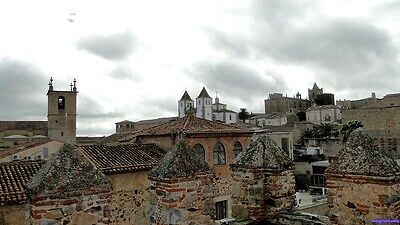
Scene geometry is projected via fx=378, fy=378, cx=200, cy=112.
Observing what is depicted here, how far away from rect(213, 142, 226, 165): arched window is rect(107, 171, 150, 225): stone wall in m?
5.00

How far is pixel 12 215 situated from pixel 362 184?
1251 cm

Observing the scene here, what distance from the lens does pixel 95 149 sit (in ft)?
57.5

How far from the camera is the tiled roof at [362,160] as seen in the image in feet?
14.3

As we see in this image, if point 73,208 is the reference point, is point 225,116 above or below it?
above

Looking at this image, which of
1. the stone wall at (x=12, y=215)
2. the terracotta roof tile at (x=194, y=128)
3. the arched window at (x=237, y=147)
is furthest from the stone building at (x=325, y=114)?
the stone wall at (x=12, y=215)

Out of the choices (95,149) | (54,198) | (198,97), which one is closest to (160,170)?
(54,198)

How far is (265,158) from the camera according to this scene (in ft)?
18.6

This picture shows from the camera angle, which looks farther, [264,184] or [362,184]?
[264,184]

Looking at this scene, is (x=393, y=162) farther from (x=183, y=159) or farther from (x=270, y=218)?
(x=183, y=159)

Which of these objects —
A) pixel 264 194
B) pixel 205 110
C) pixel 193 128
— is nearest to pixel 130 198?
pixel 193 128

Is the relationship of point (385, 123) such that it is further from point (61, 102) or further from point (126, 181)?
point (61, 102)

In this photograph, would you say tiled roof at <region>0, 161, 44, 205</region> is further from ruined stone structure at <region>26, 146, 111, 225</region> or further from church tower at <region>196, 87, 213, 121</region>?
church tower at <region>196, 87, 213, 121</region>

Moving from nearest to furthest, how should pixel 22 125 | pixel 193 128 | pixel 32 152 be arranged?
pixel 193 128
pixel 32 152
pixel 22 125

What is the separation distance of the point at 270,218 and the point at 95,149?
13.4m
